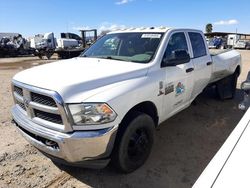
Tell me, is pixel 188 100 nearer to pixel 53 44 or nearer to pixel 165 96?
pixel 165 96

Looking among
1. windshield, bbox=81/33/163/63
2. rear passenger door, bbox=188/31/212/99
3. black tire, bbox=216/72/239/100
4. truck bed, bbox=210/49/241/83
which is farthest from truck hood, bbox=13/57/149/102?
black tire, bbox=216/72/239/100

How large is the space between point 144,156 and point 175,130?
1548 millimetres

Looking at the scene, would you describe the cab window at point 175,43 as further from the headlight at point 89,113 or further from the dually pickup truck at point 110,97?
the headlight at point 89,113

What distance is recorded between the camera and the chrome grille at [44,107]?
2.68 meters

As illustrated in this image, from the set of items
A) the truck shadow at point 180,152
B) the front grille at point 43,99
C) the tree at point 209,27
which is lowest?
the truck shadow at point 180,152

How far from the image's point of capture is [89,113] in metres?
2.68

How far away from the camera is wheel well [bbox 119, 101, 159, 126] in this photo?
319 centimetres

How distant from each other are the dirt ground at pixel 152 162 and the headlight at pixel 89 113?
1008mm

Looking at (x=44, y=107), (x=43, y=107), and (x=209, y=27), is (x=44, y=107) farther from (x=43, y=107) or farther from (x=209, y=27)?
(x=209, y=27)

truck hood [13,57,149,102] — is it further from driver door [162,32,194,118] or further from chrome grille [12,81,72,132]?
driver door [162,32,194,118]

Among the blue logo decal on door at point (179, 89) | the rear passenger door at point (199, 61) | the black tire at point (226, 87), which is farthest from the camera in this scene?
the black tire at point (226, 87)

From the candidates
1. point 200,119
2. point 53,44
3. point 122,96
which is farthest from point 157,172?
point 53,44

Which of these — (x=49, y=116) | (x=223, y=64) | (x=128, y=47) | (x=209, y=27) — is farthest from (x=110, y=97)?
(x=209, y=27)

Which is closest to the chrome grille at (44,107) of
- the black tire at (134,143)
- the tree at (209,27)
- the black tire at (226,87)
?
the black tire at (134,143)
